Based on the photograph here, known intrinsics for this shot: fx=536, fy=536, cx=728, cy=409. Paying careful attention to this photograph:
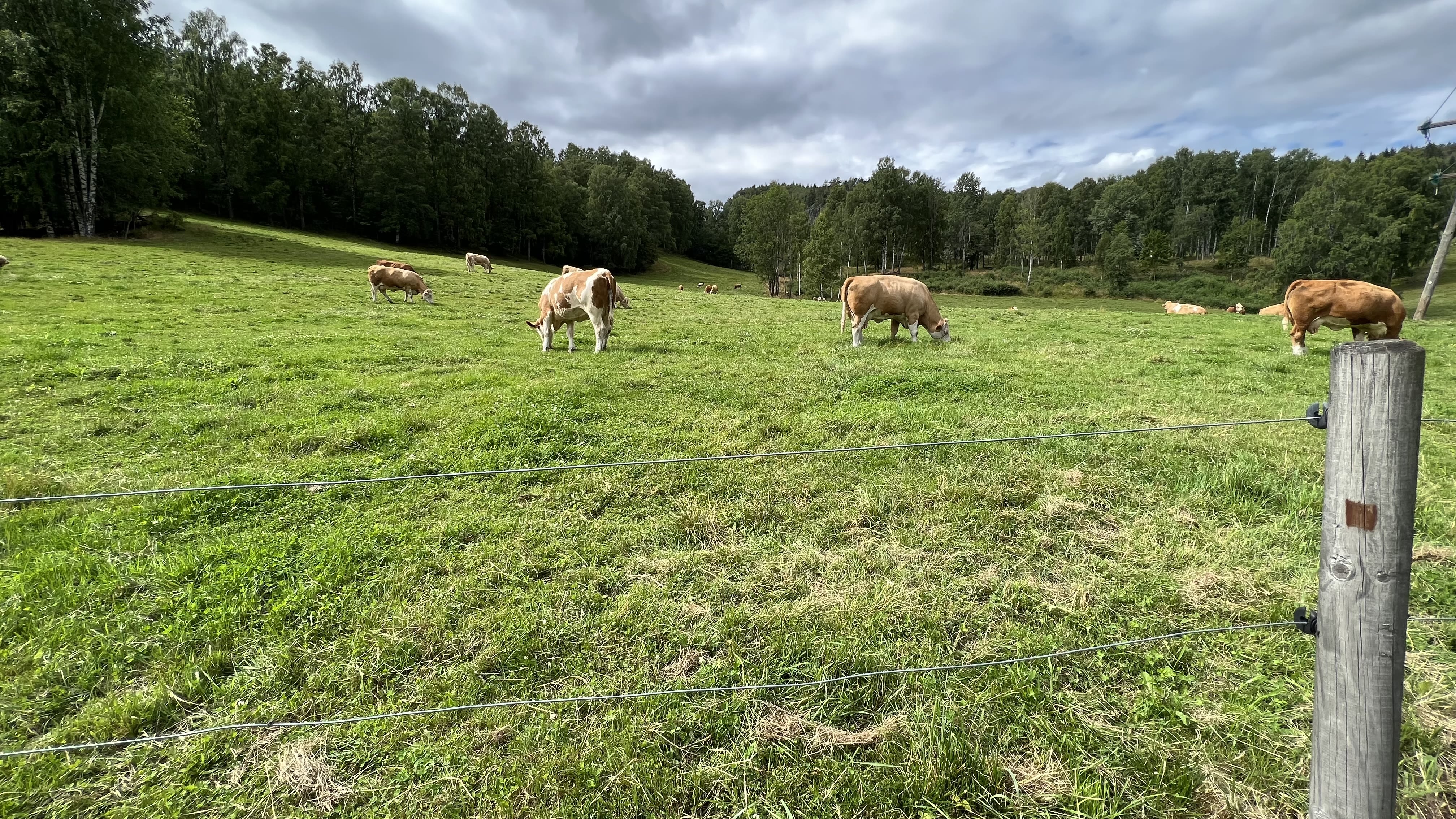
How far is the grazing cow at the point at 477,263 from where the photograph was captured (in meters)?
32.3

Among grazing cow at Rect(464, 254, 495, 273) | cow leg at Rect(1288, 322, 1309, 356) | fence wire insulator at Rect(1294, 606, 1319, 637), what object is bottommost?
fence wire insulator at Rect(1294, 606, 1319, 637)

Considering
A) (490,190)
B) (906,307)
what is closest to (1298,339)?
(906,307)

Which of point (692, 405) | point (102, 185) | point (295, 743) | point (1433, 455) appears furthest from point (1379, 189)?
point (102, 185)

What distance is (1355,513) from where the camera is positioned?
1727 millimetres

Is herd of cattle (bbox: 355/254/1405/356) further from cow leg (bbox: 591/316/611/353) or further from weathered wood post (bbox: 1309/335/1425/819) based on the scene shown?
weathered wood post (bbox: 1309/335/1425/819)

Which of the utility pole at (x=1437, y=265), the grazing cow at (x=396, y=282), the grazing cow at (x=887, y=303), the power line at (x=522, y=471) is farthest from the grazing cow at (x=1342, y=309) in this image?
the grazing cow at (x=396, y=282)

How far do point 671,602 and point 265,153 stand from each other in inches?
2496

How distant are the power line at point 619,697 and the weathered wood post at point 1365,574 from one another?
996mm

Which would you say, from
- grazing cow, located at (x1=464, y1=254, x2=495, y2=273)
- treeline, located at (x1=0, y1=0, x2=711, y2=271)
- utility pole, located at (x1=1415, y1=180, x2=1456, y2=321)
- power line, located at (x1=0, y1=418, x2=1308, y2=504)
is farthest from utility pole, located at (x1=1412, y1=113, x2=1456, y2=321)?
treeline, located at (x1=0, y1=0, x2=711, y2=271)

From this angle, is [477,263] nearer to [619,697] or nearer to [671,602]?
[671,602]

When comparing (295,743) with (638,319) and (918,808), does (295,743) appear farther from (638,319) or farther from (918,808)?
(638,319)

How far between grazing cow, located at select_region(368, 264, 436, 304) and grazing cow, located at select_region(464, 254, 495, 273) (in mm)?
12136

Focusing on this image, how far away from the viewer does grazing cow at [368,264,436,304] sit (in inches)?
759

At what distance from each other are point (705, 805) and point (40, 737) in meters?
3.00
